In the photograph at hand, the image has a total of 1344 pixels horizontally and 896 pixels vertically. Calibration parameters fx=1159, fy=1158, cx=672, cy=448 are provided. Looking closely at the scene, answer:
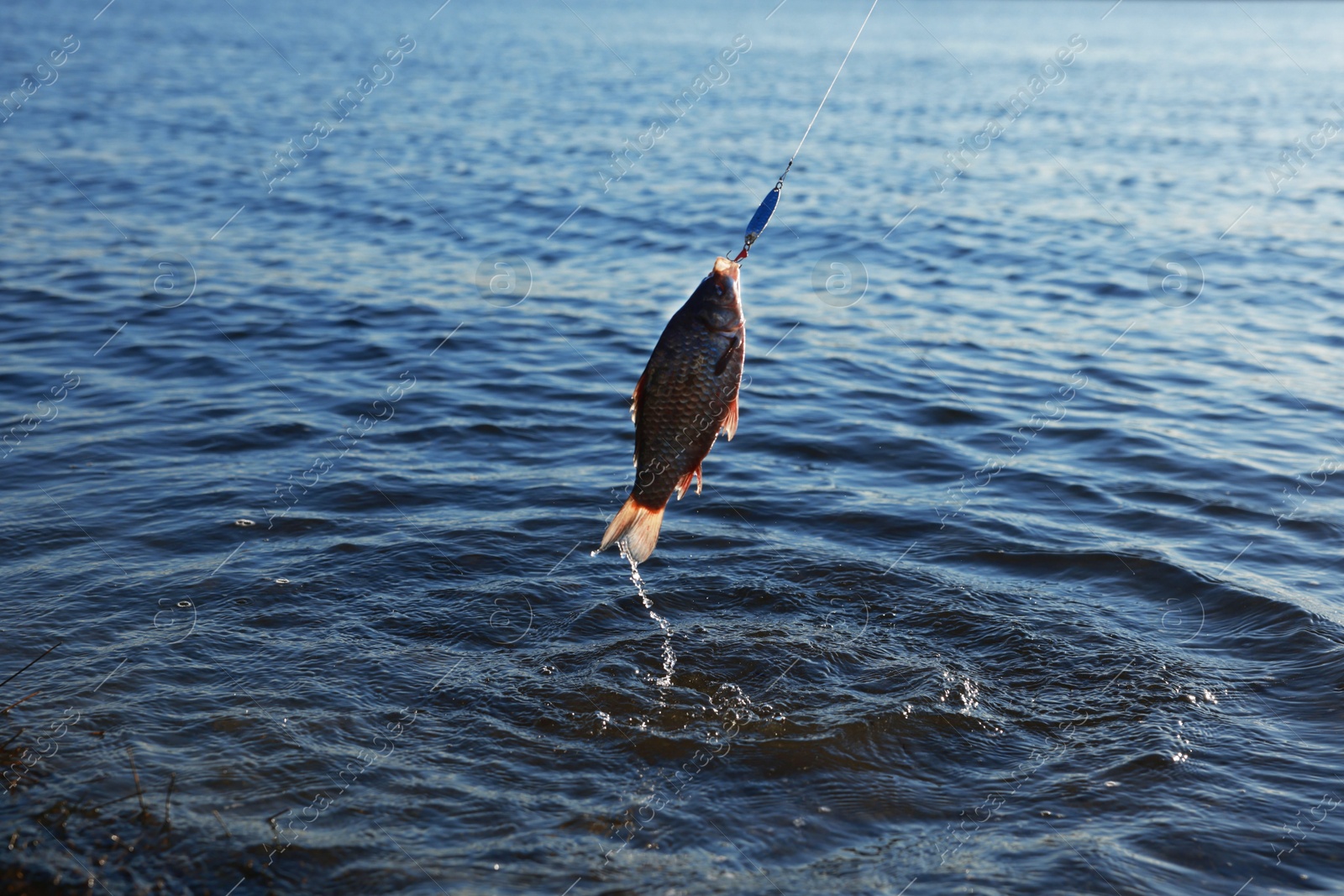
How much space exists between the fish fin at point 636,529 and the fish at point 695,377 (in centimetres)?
43

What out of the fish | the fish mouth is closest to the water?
the fish

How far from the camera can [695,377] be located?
16.6ft

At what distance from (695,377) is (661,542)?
356 cm

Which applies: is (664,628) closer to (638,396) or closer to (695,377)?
(638,396)

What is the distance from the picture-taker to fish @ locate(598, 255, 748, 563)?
5.03 meters

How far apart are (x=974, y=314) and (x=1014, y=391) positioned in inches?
108

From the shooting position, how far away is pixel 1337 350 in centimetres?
1295

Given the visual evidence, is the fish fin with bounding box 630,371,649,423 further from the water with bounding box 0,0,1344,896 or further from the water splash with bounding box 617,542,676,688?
the water with bounding box 0,0,1344,896

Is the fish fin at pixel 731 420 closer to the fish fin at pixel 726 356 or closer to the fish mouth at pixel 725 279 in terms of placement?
the fish fin at pixel 726 356

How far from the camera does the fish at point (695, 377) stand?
5031mm

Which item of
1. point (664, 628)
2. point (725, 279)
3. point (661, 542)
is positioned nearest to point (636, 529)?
point (725, 279)

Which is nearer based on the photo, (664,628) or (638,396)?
(638,396)

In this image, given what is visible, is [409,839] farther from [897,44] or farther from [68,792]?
[897,44]

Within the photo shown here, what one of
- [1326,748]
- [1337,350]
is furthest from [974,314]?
[1326,748]
